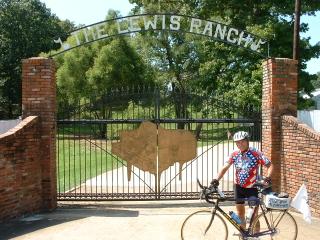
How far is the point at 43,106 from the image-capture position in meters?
9.75

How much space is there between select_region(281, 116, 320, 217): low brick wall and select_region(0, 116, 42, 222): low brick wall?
5016mm

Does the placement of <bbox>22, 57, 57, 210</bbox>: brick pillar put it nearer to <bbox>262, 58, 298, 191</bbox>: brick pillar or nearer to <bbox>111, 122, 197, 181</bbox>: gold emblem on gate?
<bbox>111, 122, 197, 181</bbox>: gold emblem on gate

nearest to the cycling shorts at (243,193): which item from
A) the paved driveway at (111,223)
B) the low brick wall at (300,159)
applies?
the paved driveway at (111,223)

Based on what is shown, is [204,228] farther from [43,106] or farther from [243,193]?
[43,106]

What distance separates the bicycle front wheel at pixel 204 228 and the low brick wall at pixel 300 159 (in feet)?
9.68

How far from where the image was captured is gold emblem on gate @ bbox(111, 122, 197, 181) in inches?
413

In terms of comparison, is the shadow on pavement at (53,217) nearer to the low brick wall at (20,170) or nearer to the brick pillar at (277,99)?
the low brick wall at (20,170)

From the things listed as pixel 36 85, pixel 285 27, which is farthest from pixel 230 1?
pixel 36 85

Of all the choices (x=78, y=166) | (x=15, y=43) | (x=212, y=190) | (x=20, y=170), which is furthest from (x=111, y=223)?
(x=15, y=43)

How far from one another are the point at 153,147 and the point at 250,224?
4.22m

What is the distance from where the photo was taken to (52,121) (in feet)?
32.2

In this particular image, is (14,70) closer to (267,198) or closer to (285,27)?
(285,27)

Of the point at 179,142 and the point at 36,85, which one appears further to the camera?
the point at 179,142

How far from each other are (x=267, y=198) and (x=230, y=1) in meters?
19.4
